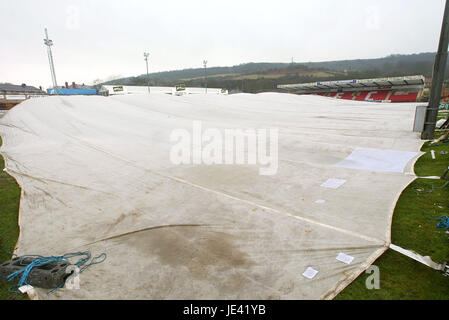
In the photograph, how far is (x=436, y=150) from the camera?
20.2 feet

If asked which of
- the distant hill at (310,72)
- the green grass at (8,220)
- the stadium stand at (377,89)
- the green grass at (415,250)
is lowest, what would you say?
the green grass at (8,220)

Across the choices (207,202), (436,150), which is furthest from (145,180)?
(436,150)

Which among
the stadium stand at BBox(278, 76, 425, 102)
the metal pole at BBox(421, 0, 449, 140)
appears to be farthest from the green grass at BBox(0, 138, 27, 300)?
the stadium stand at BBox(278, 76, 425, 102)

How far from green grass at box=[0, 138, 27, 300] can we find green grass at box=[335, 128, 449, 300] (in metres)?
3.11

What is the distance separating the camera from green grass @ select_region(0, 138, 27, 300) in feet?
7.59

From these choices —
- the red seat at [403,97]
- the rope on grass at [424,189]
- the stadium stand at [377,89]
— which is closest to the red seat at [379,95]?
the stadium stand at [377,89]

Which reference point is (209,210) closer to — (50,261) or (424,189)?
(50,261)

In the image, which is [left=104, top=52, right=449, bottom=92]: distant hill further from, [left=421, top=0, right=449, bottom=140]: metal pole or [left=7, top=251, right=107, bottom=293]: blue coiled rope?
[left=7, top=251, right=107, bottom=293]: blue coiled rope

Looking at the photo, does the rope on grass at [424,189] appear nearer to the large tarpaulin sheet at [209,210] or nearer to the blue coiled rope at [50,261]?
the large tarpaulin sheet at [209,210]

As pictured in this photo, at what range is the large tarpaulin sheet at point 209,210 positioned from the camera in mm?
2279

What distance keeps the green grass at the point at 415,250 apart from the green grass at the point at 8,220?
10.2ft

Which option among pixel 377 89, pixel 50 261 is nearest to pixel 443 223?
pixel 50 261

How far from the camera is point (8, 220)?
3652mm
